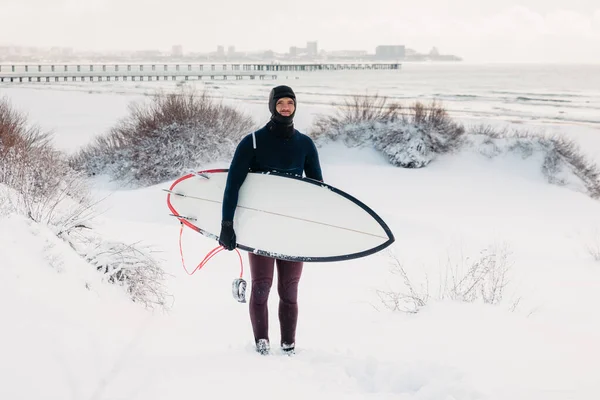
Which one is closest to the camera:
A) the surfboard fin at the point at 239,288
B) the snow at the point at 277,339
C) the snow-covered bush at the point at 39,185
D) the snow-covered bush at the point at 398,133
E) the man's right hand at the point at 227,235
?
the snow at the point at 277,339

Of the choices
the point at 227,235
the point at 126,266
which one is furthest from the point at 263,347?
the point at 126,266

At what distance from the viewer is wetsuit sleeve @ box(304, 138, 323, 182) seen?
4184mm

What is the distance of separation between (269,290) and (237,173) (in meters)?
0.85

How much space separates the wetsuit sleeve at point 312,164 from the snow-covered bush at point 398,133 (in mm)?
22720

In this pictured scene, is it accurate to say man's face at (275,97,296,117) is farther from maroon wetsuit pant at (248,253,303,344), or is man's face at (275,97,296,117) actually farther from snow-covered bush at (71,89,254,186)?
snow-covered bush at (71,89,254,186)

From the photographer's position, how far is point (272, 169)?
4.05m

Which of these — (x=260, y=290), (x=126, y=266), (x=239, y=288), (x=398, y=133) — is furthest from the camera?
(x=398, y=133)

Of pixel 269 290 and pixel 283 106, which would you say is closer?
pixel 283 106

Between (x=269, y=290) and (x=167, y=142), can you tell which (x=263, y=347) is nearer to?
(x=269, y=290)

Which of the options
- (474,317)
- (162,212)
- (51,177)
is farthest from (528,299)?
(162,212)

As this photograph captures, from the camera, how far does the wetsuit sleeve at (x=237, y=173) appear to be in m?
3.94

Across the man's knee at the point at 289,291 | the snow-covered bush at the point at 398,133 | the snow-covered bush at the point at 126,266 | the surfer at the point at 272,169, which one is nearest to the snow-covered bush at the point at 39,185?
the snow-covered bush at the point at 126,266

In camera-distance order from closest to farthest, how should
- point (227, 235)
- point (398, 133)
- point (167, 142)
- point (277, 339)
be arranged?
point (227, 235)
point (277, 339)
point (167, 142)
point (398, 133)

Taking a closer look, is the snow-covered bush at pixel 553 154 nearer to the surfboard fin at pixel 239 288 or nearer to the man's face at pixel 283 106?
the surfboard fin at pixel 239 288
